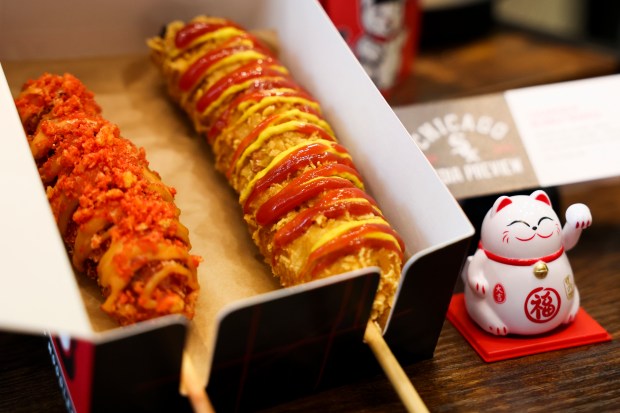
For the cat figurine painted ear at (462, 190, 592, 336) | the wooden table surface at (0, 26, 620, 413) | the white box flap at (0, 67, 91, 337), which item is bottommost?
the wooden table surface at (0, 26, 620, 413)

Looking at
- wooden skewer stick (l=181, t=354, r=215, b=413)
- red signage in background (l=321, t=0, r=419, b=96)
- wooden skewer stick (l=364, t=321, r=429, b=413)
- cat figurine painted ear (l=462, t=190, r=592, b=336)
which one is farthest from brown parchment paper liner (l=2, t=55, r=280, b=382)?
red signage in background (l=321, t=0, r=419, b=96)

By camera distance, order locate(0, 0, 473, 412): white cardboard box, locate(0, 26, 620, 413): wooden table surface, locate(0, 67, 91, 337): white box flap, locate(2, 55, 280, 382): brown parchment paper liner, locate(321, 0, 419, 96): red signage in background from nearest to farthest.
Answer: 1. locate(0, 67, 91, 337): white box flap
2. locate(0, 0, 473, 412): white cardboard box
3. locate(0, 26, 620, 413): wooden table surface
4. locate(2, 55, 280, 382): brown parchment paper liner
5. locate(321, 0, 419, 96): red signage in background

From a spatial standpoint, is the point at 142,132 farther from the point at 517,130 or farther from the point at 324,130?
the point at 517,130

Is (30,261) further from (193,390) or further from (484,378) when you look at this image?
(484,378)

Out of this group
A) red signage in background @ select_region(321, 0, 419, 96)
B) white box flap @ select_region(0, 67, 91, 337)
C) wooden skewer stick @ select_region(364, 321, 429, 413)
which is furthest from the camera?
red signage in background @ select_region(321, 0, 419, 96)

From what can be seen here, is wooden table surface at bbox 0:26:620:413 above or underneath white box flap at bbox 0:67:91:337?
underneath

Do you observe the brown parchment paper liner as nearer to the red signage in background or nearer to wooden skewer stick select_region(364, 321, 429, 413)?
wooden skewer stick select_region(364, 321, 429, 413)

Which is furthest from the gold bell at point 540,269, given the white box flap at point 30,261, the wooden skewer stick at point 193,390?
the white box flap at point 30,261
